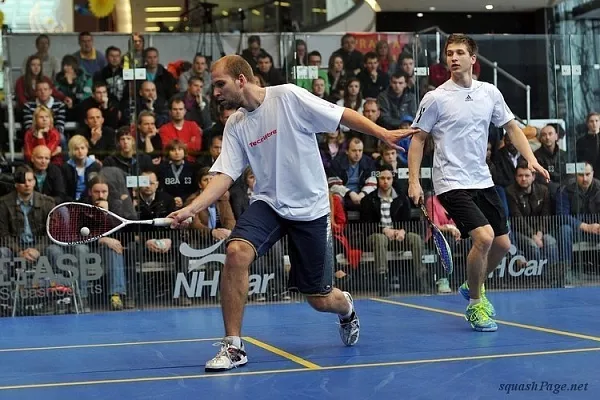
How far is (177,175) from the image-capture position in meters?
9.17

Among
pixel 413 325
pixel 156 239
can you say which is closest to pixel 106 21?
pixel 156 239

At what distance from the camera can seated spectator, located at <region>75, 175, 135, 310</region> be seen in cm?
888

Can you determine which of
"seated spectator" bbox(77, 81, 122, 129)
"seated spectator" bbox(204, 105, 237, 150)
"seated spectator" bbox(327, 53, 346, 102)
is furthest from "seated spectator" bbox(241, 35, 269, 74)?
"seated spectator" bbox(77, 81, 122, 129)

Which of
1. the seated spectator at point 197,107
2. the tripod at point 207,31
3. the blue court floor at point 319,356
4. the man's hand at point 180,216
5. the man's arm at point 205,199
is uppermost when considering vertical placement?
the tripod at point 207,31

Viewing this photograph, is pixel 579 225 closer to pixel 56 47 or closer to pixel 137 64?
pixel 137 64

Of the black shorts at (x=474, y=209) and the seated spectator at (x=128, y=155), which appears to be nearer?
the black shorts at (x=474, y=209)

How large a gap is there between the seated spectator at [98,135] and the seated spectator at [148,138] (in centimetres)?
23

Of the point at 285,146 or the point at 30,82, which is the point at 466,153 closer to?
the point at 285,146

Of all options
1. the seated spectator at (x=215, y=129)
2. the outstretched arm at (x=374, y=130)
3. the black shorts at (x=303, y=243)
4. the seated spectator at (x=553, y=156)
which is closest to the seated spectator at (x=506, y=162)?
the seated spectator at (x=553, y=156)

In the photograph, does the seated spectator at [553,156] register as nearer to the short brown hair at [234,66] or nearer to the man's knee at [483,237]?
the man's knee at [483,237]

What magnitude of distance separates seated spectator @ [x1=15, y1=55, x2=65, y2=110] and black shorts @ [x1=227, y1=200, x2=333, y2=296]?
163 inches

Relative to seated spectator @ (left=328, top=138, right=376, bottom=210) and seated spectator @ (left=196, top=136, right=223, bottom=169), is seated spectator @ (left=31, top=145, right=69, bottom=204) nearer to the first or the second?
seated spectator @ (left=196, top=136, right=223, bottom=169)

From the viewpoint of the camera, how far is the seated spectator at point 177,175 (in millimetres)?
9141

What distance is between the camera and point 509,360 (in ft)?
16.8
